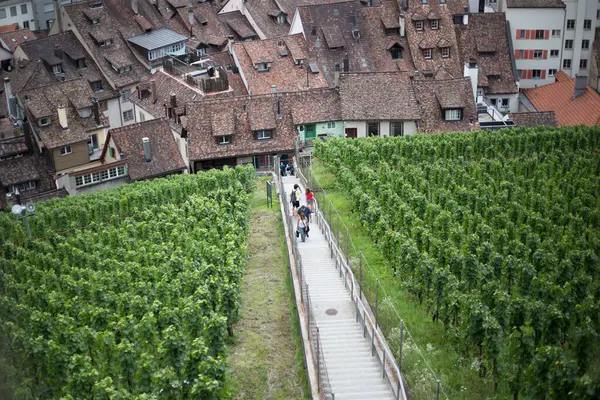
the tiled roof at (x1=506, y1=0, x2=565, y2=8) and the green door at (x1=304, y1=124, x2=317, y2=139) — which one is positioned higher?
the tiled roof at (x1=506, y1=0, x2=565, y2=8)

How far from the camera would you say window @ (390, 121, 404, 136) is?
7856 centimetres

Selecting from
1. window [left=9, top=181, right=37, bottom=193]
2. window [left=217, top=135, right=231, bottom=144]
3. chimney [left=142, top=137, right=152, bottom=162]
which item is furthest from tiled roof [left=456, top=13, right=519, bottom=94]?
window [left=9, top=181, right=37, bottom=193]

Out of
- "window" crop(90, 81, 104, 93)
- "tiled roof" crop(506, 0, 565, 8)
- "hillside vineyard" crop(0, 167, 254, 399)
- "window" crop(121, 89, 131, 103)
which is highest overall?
"tiled roof" crop(506, 0, 565, 8)

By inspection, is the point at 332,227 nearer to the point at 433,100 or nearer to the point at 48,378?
the point at 48,378

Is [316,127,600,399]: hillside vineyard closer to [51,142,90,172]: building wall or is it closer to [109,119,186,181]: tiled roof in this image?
[109,119,186,181]: tiled roof

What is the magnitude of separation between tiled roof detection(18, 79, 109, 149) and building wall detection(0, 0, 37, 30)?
39.5m

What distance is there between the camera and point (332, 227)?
1997 inches

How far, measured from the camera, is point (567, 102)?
8812 cm

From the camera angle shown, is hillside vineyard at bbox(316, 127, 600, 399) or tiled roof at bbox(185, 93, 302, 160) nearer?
hillside vineyard at bbox(316, 127, 600, 399)

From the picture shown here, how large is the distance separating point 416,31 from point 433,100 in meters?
16.4

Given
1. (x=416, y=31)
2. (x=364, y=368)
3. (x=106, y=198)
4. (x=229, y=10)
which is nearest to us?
(x=364, y=368)

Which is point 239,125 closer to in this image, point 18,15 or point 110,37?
point 110,37

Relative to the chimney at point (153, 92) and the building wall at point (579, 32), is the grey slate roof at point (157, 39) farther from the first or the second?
the building wall at point (579, 32)

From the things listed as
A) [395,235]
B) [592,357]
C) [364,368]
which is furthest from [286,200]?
[592,357]
